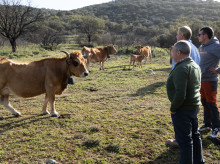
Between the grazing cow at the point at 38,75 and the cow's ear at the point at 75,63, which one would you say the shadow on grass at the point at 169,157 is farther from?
the cow's ear at the point at 75,63

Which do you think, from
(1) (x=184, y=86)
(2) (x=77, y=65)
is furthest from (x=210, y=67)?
(2) (x=77, y=65)

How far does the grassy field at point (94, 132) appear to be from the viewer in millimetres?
3764

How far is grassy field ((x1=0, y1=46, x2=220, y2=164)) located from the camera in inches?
148

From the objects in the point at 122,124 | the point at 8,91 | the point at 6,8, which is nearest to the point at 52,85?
the point at 8,91

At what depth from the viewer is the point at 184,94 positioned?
2.74m

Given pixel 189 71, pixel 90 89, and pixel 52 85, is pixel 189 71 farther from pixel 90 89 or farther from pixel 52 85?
pixel 90 89

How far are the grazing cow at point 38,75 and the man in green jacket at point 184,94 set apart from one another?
2.97 metres

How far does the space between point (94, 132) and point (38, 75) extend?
89.8 inches

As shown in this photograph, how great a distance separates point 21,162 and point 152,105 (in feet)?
15.1

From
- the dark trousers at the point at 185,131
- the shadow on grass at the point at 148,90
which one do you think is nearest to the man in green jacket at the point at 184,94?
the dark trousers at the point at 185,131

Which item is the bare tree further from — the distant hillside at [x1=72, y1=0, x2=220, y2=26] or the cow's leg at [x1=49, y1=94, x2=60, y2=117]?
the distant hillside at [x1=72, y1=0, x2=220, y2=26]

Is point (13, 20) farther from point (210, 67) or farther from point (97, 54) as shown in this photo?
point (210, 67)

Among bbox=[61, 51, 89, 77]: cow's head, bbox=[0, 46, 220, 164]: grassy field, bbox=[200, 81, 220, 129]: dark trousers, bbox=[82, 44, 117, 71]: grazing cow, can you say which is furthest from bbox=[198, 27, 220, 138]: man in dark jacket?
bbox=[82, 44, 117, 71]: grazing cow

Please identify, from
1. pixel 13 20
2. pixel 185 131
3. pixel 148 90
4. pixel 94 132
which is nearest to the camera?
pixel 185 131
